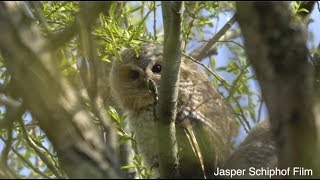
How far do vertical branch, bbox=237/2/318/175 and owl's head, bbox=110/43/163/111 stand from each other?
286cm

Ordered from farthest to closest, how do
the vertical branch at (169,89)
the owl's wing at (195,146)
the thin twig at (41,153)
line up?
the thin twig at (41,153), the owl's wing at (195,146), the vertical branch at (169,89)

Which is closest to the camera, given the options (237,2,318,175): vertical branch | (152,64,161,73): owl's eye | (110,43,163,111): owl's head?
(237,2,318,175): vertical branch

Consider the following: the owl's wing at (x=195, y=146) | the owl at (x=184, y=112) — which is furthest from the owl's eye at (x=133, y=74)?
the owl's wing at (x=195, y=146)

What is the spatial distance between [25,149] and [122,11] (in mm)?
1492

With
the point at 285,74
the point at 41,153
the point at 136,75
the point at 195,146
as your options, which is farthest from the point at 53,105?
the point at 136,75

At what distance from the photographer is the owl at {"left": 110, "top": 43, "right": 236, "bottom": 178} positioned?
3.67 metres

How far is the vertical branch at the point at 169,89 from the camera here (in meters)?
3.02

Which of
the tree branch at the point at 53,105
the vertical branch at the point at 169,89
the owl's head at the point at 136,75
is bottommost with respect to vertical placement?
the tree branch at the point at 53,105

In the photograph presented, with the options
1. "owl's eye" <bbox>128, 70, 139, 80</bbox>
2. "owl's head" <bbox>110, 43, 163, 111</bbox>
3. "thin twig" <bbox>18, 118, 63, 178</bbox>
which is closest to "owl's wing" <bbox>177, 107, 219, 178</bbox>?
"owl's head" <bbox>110, 43, 163, 111</bbox>

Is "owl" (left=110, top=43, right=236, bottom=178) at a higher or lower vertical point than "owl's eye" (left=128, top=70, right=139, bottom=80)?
lower

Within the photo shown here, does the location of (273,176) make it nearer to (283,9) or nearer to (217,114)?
(283,9)

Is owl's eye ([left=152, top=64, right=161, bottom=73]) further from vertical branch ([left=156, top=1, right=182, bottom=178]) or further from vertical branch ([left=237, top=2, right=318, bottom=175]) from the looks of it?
vertical branch ([left=237, top=2, right=318, bottom=175])

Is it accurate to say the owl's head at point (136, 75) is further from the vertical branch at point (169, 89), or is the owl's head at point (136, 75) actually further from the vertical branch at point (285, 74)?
the vertical branch at point (285, 74)

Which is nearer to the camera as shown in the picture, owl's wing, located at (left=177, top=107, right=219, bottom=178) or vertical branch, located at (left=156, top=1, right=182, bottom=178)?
vertical branch, located at (left=156, top=1, right=182, bottom=178)
